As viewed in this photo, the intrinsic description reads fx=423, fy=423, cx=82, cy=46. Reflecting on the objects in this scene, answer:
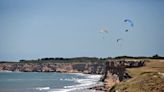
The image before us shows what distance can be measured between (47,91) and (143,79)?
40171mm

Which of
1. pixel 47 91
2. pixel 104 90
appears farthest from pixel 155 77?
pixel 47 91

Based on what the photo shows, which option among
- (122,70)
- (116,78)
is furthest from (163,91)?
(122,70)

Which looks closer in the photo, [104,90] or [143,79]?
[143,79]

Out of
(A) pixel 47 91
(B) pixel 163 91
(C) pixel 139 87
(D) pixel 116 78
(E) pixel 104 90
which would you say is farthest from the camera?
(D) pixel 116 78

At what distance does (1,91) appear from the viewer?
83625 millimetres

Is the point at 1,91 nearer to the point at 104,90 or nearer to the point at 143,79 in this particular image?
the point at 104,90

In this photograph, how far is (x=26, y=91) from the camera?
8194 centimetres

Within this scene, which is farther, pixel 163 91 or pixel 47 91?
pixel 47 91

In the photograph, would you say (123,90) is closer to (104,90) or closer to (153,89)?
(153,89)

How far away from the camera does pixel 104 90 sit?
234 feet

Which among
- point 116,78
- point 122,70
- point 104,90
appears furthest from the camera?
point 122,70

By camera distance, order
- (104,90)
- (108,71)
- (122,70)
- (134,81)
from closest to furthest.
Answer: (134,81)
(104,90)
(122,70)
(108,71)

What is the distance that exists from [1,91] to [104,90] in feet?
76.4

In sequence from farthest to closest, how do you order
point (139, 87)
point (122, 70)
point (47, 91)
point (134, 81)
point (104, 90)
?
point (122, 70) < point (47, 91) < point (104, 90) < point (134, 81) < point (139, 87)
